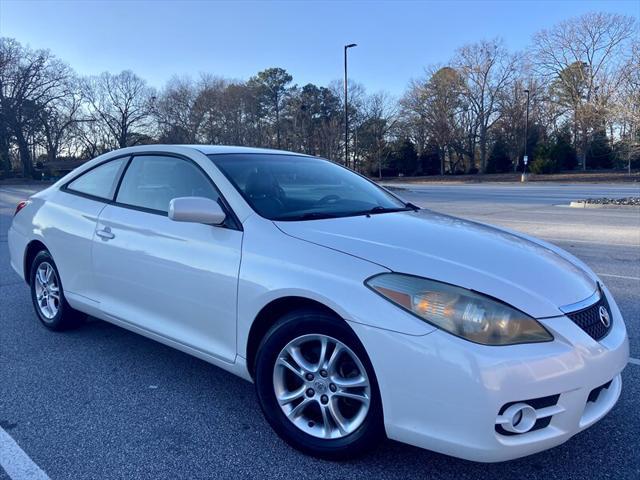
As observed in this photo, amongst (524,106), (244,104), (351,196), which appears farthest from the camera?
(244,104)

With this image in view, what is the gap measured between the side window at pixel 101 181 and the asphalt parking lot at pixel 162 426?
122 centimetres

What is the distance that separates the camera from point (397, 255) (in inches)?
96.5

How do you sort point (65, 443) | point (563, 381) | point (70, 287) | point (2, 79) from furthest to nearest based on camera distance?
point (2, 79) < point (70, 287) < point (65, 443) < point (563, 381)

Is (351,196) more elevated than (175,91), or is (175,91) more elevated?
(175,91)

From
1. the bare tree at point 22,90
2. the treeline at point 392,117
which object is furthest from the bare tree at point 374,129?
the bare tree at point 22,90

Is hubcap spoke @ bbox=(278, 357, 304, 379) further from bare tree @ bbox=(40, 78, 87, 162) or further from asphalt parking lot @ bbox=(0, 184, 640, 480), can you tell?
bare tree @ bbox=(40, 78, 87, 162)

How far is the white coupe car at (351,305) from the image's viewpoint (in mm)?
2104

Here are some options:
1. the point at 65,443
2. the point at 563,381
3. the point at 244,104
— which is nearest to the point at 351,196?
the point at 563,381

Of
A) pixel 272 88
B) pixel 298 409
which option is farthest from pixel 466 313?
pixel 272 88

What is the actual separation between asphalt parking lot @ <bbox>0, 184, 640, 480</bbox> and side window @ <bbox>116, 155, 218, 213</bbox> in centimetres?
119

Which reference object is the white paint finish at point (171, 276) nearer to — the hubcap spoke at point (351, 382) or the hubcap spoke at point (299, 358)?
the hubcap spoke at point (299, 358)

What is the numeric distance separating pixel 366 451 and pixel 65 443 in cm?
157

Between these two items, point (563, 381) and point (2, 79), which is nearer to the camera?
point (563, 381)

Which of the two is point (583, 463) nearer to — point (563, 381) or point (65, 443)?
point (563, 381)
